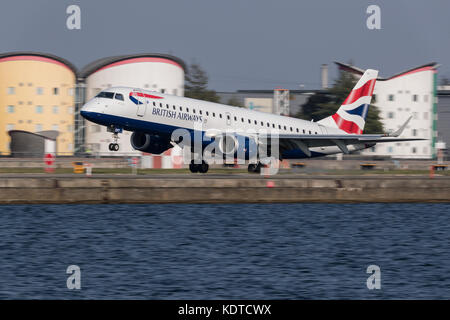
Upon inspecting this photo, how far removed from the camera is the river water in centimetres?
1919

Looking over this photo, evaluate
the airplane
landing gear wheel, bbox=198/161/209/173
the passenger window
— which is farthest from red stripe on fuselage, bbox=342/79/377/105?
the passenger window

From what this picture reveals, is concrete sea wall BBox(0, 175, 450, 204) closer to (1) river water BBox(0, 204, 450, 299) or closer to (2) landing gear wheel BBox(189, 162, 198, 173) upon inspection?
(1) river water BBox(0, 204, 450, 299)

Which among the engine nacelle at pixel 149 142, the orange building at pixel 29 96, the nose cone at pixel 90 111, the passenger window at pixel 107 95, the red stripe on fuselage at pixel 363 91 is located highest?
the orange building at pixel 29 96

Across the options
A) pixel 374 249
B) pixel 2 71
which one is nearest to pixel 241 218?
pixel 374 249

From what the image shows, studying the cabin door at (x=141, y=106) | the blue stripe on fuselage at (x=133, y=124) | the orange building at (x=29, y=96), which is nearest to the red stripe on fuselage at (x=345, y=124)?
the blue stripe on fuselage at (x=133, y=124)

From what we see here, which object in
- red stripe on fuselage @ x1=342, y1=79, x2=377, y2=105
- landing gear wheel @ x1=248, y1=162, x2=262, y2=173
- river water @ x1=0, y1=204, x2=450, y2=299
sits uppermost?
red stripe on fuselage @ x1=342, y1=79, x2=377, y2=105

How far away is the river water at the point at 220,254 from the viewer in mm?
19188

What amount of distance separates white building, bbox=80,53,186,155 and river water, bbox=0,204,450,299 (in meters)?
45.2

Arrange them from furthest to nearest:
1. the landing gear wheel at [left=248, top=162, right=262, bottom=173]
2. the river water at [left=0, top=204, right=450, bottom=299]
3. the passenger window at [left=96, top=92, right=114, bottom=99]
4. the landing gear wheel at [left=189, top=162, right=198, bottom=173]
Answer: the landing gear wheel at [left=248, top=162, right=262, bottom=173]
the landing gear wheel at [left=189, top=162, right=198, bottom=173]
the passenger window at [left=96, top=92, right=114, bottom=99]
the river water at [left=0, top=204, right=450, bottom=299]

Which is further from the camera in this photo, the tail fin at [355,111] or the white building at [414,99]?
the white building at [414,99]

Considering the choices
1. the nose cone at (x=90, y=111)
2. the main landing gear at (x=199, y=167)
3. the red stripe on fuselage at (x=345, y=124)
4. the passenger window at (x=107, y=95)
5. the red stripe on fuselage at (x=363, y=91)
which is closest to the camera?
the nose cone at (x=90, y=111)

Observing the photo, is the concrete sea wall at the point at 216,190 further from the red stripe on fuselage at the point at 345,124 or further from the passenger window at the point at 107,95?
the red stripe on fuselage at the point at 345,124

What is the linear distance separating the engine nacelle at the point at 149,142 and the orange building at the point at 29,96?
46.8m

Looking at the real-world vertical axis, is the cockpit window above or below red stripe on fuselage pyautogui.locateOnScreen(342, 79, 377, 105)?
below
